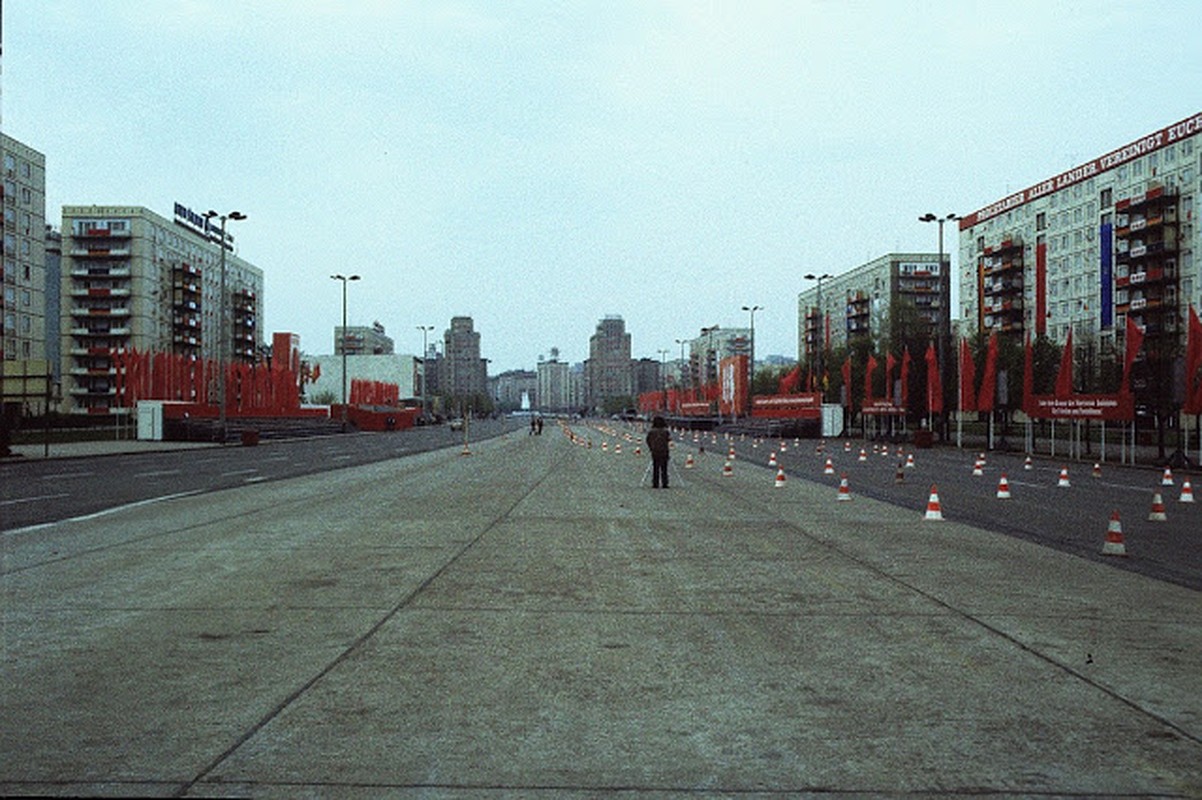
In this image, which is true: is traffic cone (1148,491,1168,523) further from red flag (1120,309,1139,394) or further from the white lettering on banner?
the white lettering on banner

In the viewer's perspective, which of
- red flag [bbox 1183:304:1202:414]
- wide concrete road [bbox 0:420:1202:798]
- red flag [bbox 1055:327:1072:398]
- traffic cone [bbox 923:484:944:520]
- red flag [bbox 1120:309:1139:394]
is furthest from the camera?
red flag [bbox 1055:327:1072:398]

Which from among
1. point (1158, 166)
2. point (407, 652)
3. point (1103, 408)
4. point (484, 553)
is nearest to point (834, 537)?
point (484, 553)

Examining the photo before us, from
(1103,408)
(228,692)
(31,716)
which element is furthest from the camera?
(1103,408)

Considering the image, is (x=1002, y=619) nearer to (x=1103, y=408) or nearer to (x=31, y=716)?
(x=31, y=716)

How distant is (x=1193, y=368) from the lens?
32312 millimetres

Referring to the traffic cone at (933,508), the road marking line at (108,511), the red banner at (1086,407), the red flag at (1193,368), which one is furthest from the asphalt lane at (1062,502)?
the road marking line at (108,511)

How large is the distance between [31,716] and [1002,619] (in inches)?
269

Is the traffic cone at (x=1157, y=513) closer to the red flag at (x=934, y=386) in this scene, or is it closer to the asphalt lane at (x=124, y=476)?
the asphalt lane at (x=124, y=476)

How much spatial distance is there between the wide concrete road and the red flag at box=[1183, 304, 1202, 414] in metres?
22.3

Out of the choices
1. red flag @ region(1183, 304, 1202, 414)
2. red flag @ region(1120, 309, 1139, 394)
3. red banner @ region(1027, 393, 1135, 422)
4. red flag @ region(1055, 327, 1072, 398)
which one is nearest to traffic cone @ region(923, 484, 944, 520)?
red flag @ region(1183, 304, 1202, 414)

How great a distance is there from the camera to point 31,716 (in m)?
5.38

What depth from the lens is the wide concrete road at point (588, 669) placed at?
462 cm

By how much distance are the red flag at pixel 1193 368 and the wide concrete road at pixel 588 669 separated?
22.3 metres

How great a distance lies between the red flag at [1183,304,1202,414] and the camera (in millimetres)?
31141
